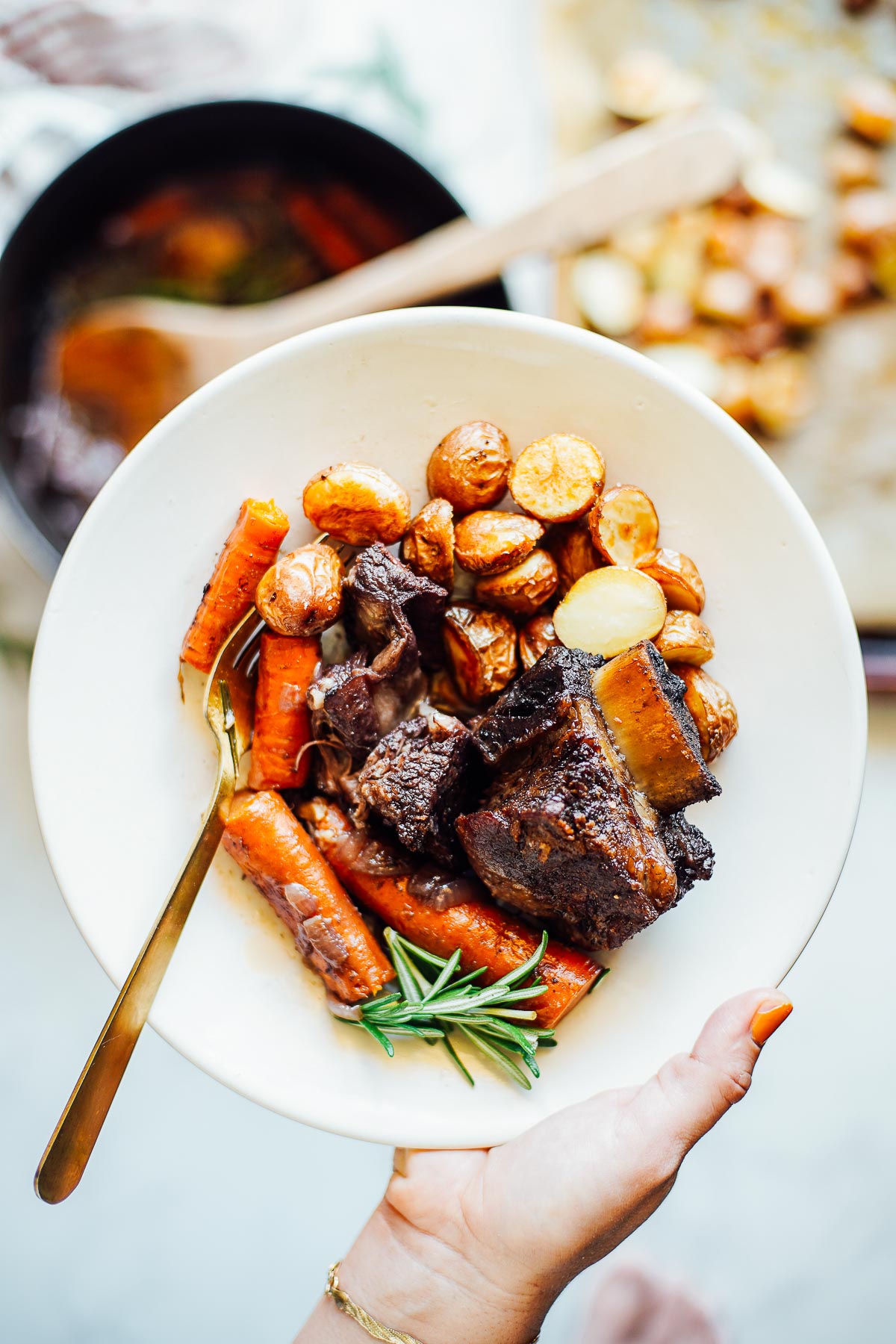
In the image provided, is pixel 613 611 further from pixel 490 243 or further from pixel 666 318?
pixel 666 318

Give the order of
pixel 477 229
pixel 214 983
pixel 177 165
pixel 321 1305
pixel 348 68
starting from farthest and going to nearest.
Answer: pixel 348 68
pixel 177 165
pixel 477 229
pixel 321 1305
pixel 214 983

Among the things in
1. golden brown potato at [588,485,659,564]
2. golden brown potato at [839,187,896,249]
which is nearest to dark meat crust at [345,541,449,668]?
golden brown potato at [588,485,659,564]

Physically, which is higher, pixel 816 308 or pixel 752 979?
pixel 816 308

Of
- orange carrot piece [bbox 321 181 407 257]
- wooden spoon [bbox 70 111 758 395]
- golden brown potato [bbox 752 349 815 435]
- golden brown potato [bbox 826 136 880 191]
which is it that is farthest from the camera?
golden brown potato [bbox 826 136 880 191]

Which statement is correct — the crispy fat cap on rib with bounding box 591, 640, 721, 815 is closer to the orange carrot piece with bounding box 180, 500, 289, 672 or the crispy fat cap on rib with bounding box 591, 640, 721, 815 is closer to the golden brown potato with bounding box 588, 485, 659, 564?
the golden brown potato with bounding box 588, 485, 659, 564

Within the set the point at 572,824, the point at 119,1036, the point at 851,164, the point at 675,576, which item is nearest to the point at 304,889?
the point at 119,1036

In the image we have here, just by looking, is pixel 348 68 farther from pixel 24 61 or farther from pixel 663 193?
pixel 663 193

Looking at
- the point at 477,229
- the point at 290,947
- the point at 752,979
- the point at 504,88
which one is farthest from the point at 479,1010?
the point at 504,88
